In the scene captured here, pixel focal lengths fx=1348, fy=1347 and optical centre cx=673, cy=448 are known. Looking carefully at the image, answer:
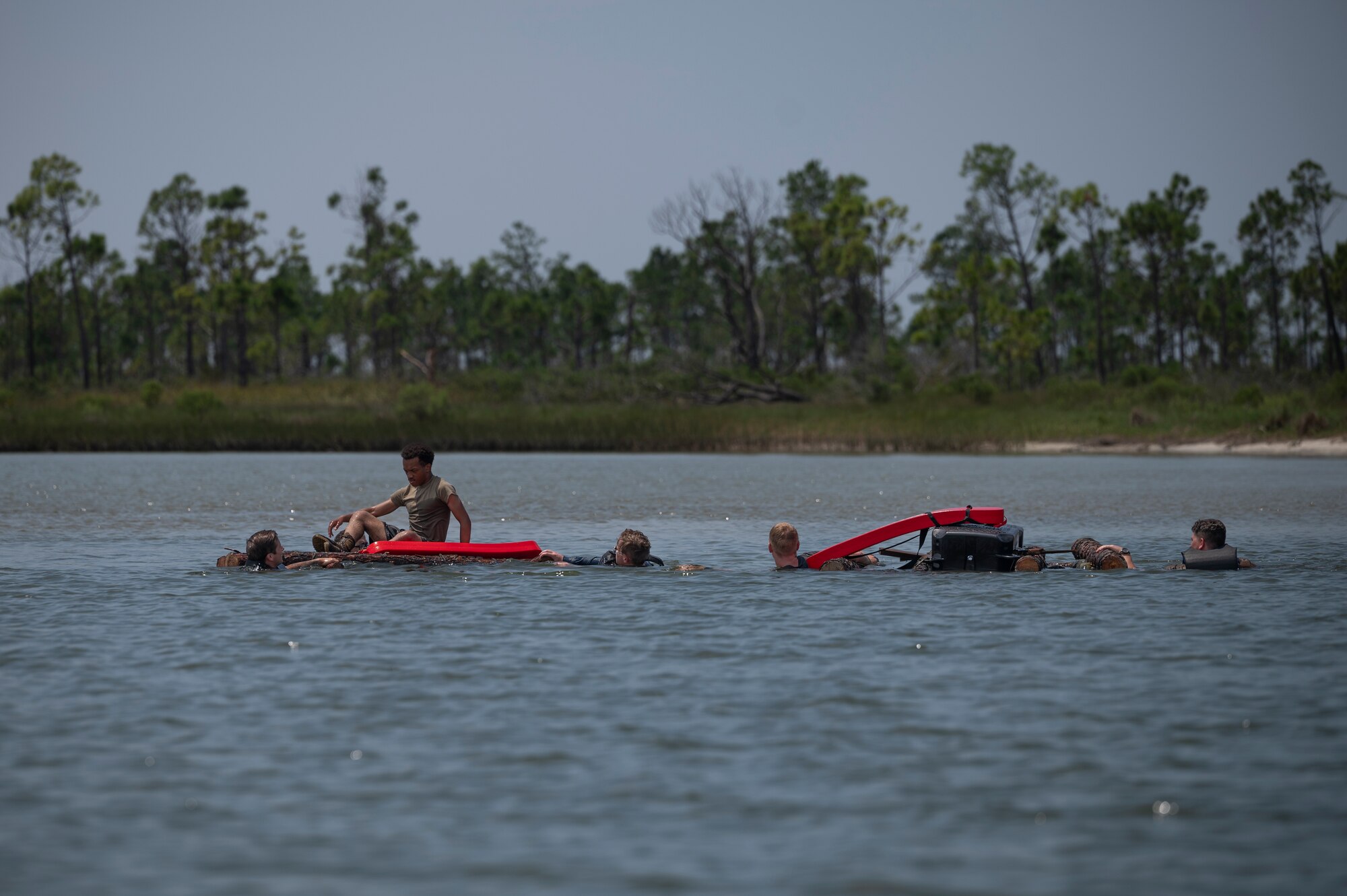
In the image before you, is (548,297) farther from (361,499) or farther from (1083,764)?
(1083,764)

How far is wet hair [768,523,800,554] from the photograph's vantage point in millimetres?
14148

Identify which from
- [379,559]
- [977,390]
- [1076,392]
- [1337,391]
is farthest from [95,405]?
[1337,391]

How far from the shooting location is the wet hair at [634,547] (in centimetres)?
1458

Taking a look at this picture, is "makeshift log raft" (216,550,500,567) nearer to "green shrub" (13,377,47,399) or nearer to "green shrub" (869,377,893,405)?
"green shrub" (869,377,893,405)

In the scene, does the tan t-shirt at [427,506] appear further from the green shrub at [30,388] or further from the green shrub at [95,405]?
the green shrub at [30,388]

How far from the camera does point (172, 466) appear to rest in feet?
126

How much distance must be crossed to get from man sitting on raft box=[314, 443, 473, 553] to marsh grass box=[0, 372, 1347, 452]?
3141cm

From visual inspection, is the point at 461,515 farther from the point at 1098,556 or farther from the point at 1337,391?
the point at 1337,391

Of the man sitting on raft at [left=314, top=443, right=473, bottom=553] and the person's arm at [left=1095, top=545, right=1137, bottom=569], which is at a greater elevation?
the man sitting on raft at [left=314, top=443, right=473, bottom=553]

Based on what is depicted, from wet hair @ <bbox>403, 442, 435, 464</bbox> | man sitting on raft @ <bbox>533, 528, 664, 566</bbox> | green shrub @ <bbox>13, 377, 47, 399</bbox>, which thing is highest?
green shrub @ <bbox>13, 377, 47, 399</bbox>

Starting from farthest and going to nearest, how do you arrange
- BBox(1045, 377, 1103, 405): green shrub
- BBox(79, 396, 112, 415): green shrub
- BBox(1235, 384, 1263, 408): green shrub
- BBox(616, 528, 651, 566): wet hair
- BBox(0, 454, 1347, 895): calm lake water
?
BBox(79, 396, 112, 415): green shrub → BBox(1045, 377, 1103, 405): green shrub → BBox(1235, 384, 1263, 408): green shrub → BBox(616, 528, 651, 566): wet hair → BBox(0, 454, 1347, 895): calm lake water

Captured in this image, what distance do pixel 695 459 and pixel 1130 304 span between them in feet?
213

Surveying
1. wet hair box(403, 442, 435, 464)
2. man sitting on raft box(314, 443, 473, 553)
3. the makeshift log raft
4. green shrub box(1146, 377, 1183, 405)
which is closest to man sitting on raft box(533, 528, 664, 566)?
the makeshift log raft

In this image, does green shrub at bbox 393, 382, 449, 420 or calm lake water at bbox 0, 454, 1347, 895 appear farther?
green shrub at bbox 393, 382, 449, 420
